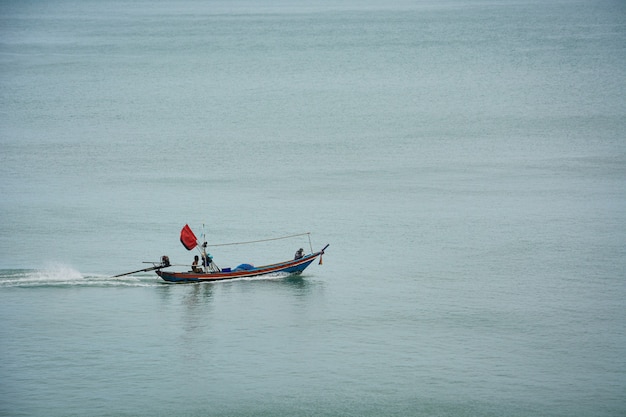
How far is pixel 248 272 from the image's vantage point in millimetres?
50000

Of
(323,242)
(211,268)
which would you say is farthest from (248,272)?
(323,242)

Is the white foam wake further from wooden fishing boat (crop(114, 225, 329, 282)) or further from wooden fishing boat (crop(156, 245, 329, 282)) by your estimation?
wooden fishing boat (crop(156, 245, 329, 282))

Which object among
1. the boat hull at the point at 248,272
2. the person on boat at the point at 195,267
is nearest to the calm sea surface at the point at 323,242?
the boat hull at the point at 248,272

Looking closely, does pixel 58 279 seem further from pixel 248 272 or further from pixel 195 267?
pixel 248 272

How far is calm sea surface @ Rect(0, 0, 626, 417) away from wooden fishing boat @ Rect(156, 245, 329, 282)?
618mm

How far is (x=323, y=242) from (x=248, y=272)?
8456 millimetres

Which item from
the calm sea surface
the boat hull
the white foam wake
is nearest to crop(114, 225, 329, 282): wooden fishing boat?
the boat hull

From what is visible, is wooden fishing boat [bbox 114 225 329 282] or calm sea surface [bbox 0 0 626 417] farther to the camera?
wooden fishing boat [bbox 114 225 329 282]

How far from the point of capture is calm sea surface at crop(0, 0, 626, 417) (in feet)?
127

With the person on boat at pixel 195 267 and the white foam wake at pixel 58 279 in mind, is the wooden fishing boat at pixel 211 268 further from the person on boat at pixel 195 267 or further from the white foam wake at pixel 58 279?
the white foam wake at pixel 58 279

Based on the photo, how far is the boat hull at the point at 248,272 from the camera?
49406mm

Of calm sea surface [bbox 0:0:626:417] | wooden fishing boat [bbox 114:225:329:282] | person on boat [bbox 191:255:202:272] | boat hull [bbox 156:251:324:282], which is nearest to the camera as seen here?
calm sea surface [bbox 0:0:626:417]

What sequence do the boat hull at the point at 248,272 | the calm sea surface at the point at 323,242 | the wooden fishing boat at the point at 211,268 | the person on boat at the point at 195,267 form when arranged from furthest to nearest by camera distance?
the person on boat at the point at 195,267
the boat hull at the point at 248,272
the wooden fishing boat at the point at 211,268
the calm sea surface at the point at 323,242

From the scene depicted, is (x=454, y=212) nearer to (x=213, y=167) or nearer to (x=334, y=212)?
(x=334, y=212)
